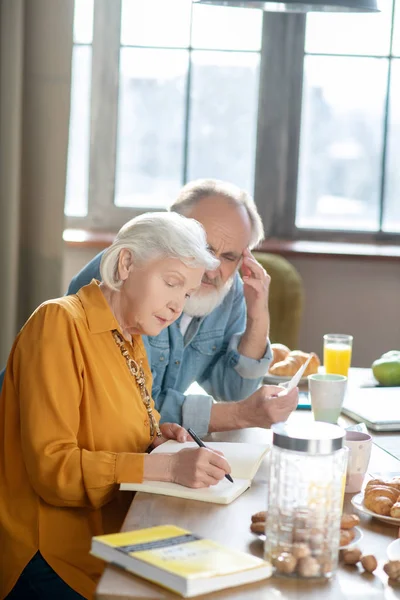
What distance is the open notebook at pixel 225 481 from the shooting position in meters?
1.41

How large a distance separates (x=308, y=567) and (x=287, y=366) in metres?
1.34

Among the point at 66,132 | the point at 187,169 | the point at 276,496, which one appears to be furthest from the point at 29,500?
the point at 187,169

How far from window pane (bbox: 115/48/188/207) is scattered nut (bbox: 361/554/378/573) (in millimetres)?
2864

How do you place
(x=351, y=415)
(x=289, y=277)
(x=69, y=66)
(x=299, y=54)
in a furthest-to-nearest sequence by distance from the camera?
(x=299, y=54), (x=289, y=277), (x=69, y=66), (x=351, y=415)

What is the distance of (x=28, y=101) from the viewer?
3.14 metres

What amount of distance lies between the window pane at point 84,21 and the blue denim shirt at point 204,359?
1.78 metres

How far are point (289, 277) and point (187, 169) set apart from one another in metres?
0.77

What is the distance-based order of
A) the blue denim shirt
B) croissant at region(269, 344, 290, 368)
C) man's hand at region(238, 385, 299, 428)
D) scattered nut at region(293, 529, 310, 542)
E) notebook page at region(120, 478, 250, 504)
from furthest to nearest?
croissant at region(269, 344, 290, 368) < the blue denim shirt < man's hand at region(238, 385, 299, 428) < notebook page at region(120, 478, 250, 504) < scattered nut at region(293, 529, 310, 542)

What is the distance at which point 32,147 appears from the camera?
3154mm

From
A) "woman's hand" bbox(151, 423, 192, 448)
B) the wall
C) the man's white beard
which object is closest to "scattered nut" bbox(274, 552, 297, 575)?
"woman's hand" bbox(151, 423, 192, 448)

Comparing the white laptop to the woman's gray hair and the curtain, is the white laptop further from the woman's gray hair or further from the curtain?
the curtain

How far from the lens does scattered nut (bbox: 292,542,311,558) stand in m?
1.13

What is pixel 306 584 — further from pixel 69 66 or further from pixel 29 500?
pixel 69 66

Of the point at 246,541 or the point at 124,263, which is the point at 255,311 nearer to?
the point at 124,263
